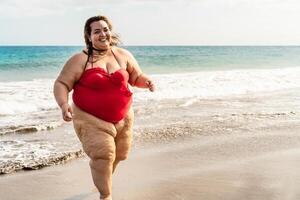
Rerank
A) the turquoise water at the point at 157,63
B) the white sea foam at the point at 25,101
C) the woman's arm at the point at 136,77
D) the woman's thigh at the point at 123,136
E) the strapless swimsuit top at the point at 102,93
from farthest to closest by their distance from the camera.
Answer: the turquoise water at the point at 157,63
the white sea foam at the point at 25,101
the woman's arm at the point at 136,77
the woman's thigh at the point at 123,136
the strapless swimsuit top at the point at 102,93

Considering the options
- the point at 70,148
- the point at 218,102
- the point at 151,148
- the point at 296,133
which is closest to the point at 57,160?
the point at 70,148

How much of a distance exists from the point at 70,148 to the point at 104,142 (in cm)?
280

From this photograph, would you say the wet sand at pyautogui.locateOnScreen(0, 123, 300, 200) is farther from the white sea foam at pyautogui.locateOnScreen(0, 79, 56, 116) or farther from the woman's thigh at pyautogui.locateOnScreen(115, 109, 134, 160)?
the white sea foam at pyautogui.locateOnScreen(0, 79, 56, 116)

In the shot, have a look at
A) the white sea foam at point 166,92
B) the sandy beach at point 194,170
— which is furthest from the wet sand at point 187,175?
the white sea foam at point 166,92

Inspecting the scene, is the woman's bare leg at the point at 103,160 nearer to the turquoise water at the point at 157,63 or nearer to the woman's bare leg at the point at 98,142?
the woman's bare leg at the point at 98,142

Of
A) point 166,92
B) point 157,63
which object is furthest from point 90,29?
point 157,63

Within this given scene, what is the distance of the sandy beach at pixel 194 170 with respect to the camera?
4.57 meters

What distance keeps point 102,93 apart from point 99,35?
0.46m

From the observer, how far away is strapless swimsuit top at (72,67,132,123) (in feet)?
12.6

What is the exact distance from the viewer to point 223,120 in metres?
8.72

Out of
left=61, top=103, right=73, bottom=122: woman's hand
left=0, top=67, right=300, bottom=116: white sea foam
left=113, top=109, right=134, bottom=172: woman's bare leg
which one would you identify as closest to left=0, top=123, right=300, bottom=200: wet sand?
left=113, top=109, right=134, bottom=172: woman's bare leg

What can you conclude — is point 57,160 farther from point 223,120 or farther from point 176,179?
point 223,120

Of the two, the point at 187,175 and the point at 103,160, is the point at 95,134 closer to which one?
the point at 103,160

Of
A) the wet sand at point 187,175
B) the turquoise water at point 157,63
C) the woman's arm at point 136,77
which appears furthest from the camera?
A: the turquoise water at point 157,63
